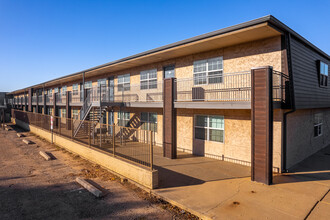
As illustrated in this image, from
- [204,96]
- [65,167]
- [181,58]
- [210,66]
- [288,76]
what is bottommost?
[65,167]

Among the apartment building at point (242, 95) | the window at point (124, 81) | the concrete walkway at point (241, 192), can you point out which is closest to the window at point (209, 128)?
the apartment building at point (242, 95)

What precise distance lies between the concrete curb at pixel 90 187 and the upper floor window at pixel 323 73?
44.2 feet

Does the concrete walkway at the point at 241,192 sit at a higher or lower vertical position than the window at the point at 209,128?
lower

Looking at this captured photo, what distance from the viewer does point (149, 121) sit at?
48.5ft

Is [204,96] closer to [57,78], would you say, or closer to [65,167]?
[65,167]

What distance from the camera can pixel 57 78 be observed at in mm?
24547

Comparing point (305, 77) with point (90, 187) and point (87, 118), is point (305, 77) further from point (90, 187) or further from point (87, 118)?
point (87, 118)

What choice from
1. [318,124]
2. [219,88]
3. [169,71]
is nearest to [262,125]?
[219,88]

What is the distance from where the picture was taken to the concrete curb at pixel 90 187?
255 inches

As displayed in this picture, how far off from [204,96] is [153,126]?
475 centimetres

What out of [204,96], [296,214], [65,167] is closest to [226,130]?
[204,96]

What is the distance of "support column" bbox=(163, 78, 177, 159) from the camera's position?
35.2 ft

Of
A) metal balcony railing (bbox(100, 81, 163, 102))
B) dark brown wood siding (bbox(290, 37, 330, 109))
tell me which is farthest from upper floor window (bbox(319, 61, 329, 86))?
metal balcony railing (bbox(100, 81, 163, 102))

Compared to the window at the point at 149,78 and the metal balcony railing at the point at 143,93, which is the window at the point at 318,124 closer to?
the metal balcony railing at the point at 143,93
